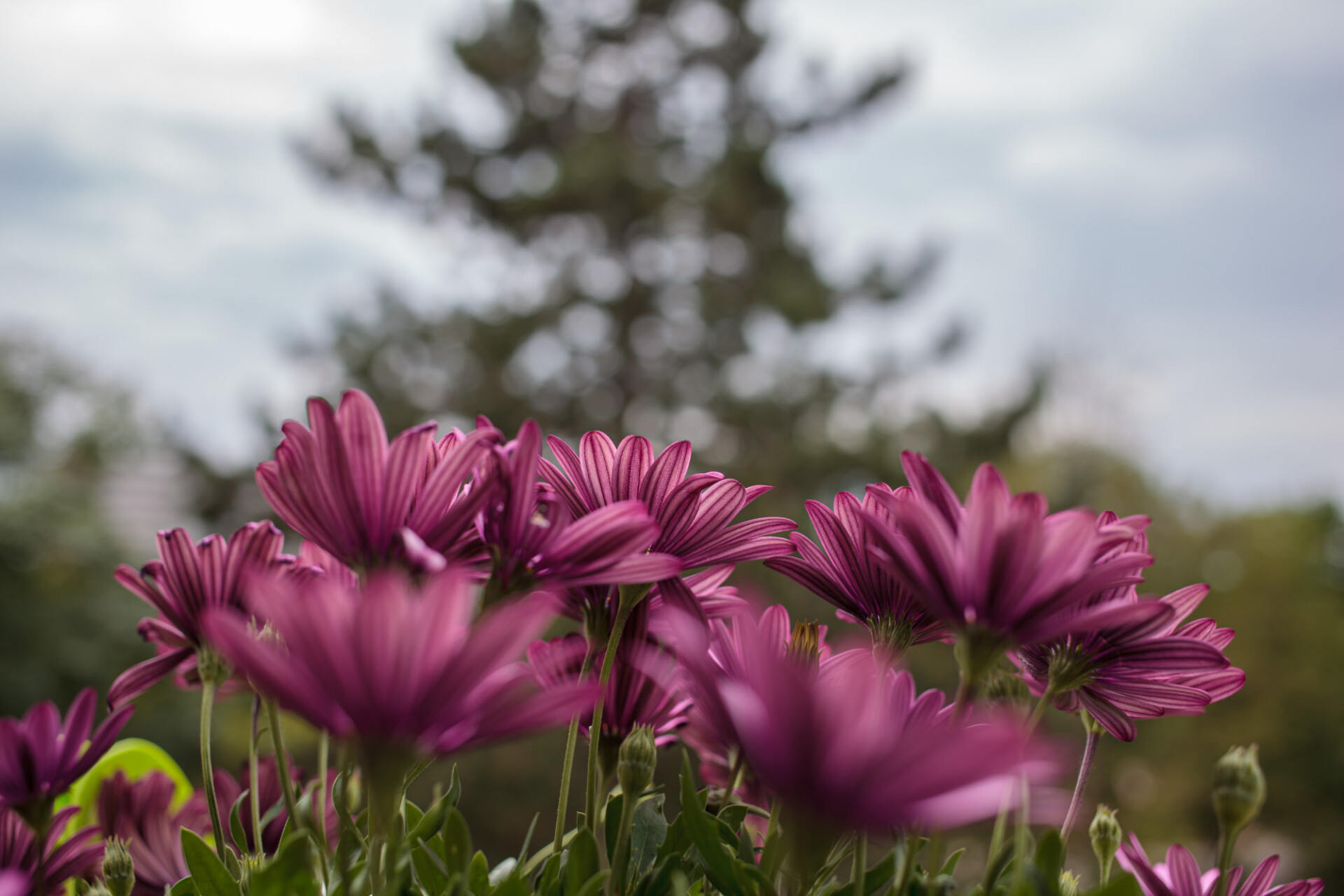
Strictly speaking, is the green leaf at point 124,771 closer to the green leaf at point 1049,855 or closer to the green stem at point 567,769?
the green stem at point 567,769

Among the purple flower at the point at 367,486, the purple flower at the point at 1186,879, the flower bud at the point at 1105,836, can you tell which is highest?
the purple flower at the point at 367,486

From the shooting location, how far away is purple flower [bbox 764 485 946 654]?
0.31 m

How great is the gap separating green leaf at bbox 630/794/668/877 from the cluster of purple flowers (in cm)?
2

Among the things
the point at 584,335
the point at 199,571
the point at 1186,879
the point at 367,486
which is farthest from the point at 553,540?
the point at 584,335

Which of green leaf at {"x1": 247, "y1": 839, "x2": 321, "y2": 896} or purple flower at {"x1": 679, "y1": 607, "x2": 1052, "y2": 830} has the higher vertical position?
purple flower at {"x1": 679, "y1": 607, "x2": 1052, "y2": 830}

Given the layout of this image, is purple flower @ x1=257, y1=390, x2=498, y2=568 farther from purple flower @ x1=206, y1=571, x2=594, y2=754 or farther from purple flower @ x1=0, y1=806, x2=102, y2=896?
purple flower @ x1=0, y1=806, x2=102, y2=896

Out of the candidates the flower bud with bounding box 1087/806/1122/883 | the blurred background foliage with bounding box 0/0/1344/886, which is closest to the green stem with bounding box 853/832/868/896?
the flower bud with bounding box 1087/806/1122/883

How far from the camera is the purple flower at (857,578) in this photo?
1.02 feet

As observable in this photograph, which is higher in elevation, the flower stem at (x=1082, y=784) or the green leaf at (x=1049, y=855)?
the green leaf at (x=1049, y=855)

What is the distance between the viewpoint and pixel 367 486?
0.26m

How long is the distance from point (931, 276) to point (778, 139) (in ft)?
4.38

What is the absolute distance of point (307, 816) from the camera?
0.26 metres

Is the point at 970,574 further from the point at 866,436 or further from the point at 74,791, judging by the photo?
the point at 866,436

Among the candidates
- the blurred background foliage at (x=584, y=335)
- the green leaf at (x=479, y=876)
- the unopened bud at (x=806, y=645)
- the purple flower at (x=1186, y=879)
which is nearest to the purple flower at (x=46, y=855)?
the green leaf at (x=479, y=876)
